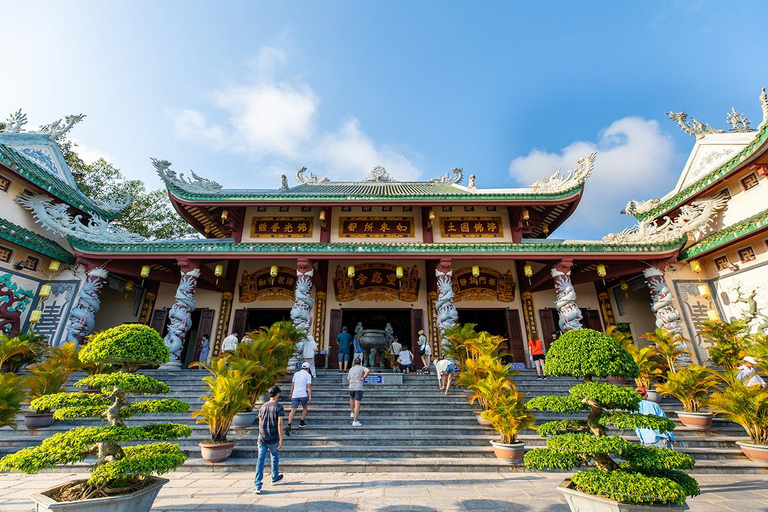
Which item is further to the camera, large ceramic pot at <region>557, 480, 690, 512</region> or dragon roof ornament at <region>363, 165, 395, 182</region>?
dragon roof ornament at <region>363, 165, 395, 182</region>

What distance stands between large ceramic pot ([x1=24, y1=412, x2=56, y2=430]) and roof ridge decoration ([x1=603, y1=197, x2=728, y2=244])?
15399 millimetres

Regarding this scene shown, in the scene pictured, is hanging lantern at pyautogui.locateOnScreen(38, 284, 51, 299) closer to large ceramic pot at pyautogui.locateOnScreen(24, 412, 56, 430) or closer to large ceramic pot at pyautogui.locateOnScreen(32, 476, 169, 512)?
large ceramic pot at pyautogui.locateOnScreen(24, 412, 56, 430)

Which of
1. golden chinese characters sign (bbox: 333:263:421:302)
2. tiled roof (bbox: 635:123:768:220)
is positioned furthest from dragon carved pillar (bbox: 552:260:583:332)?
tiled roof (bbox: 635:123:768:220)

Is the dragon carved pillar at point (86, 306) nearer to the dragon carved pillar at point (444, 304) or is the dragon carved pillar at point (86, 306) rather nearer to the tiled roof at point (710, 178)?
the dragon carved pillar at point (444, 304)

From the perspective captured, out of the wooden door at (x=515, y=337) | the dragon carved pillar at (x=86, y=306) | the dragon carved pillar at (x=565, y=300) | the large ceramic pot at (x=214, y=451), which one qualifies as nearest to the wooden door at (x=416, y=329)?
the wooden door at (x=515, y=337)

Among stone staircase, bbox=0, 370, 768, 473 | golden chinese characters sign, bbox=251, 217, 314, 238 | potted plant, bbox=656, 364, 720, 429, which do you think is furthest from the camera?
golden chinese characters sign, bbox=251, 217, 314, 238

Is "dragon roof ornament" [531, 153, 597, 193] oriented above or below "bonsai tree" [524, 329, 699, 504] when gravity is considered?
above

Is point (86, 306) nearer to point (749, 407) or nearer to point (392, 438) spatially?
point (392, 438)

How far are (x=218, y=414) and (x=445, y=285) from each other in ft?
23.5

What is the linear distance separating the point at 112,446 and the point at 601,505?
187 inches

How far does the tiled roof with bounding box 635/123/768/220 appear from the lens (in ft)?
30.9

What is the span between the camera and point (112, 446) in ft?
11.4

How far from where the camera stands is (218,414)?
216 inches

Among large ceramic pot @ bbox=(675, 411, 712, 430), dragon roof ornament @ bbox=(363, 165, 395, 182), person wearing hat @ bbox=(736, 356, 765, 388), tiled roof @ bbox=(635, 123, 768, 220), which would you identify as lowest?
large ceramic pot @ bbox=(675, 411, 712, 430)
